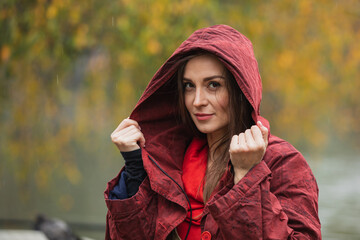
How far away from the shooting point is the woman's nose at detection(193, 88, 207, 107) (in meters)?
2.15

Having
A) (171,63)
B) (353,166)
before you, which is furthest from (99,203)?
(171,63)

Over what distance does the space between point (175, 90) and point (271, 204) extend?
2.69ft

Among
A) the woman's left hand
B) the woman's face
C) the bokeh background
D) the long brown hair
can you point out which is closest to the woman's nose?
the woman's face

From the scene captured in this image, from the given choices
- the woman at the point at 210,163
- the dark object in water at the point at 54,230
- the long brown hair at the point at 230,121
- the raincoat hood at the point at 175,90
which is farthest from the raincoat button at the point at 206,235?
the dark object in water at the point at 54,230

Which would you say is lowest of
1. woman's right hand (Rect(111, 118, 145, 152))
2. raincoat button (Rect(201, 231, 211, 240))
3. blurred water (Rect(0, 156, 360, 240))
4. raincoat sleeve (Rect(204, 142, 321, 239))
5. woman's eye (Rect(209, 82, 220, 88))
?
blurred water (Rect(0, 156, 360, 240))

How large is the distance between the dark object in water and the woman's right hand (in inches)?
107

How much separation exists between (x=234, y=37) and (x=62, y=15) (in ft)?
10.5

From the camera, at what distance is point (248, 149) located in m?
1.87

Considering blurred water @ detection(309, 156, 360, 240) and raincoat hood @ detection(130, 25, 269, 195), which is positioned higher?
raincoat hood @ detection(130, 25, 269, 195)

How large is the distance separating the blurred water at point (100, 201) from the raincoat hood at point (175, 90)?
378cm

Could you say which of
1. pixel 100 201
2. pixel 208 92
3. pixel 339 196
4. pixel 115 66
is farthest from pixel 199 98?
pixel 339 196

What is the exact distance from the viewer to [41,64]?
6027mm

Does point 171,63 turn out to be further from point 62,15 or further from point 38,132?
point 38,132

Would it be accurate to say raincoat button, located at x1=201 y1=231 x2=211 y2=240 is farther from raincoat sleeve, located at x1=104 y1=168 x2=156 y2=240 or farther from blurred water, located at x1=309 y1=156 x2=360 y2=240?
blurred water, located at x1=309 y1=156 x2=360 y2=240
